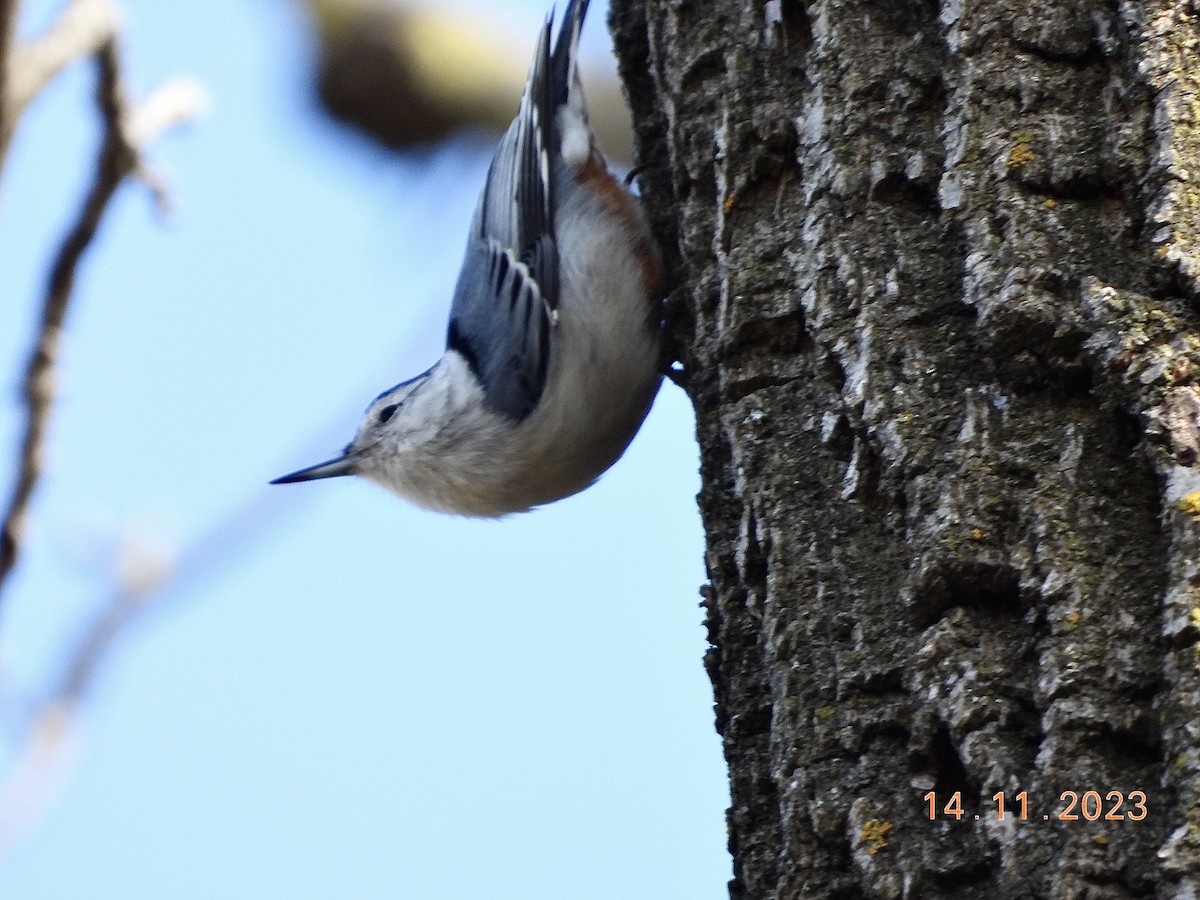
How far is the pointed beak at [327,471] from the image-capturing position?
3.43 metres

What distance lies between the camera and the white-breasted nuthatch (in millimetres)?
2914

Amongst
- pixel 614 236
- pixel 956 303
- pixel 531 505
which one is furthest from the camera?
pixel 531 505

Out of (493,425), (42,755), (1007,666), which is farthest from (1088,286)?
(42,755)

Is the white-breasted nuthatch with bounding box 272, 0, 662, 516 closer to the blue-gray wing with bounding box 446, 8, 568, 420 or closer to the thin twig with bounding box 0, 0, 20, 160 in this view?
the blue-gray wing with bounding box 446, 8, 568, 420

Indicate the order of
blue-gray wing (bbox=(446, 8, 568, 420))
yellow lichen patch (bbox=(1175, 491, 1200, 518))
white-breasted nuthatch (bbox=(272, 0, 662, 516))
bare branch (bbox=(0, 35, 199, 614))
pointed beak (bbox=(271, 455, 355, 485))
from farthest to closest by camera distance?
pointed beak (bbox=(271, 455, 355, 485)), blue-gray wing (bbox=(446, 8, 568, 420)), white-breasted nuthatch (bbox=(272, 0, 662, 516)), bare branch (bbox=(0, 35, 199, 614)), yellow lichen patch (bbox=(1175, 491, 1200, 518))

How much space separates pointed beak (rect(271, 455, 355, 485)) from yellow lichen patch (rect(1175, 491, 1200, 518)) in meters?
2.41

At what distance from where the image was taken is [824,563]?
1.65m

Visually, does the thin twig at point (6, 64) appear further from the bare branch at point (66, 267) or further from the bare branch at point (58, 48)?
the bare branch at point (66, 267)

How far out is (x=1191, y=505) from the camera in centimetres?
130

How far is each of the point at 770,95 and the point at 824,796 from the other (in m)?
1.02

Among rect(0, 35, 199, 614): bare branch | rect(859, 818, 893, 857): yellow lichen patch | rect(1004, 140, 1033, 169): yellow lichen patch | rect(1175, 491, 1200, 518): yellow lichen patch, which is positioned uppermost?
rect(0, 35, 199, 614): bare branch

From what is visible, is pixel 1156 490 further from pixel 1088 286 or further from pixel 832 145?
pixel 832 145

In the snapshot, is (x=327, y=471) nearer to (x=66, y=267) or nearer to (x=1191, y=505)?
(x=66, y=267)

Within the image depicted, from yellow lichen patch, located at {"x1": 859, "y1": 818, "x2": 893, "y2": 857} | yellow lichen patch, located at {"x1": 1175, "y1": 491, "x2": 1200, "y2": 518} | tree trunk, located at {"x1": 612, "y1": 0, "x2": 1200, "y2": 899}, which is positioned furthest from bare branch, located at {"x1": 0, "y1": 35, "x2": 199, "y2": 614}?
yellow lichen patch, located at {"x1": 1175, "y1": 491, "x2": 1200, "y2": 518}
